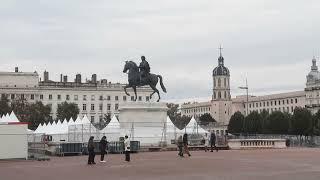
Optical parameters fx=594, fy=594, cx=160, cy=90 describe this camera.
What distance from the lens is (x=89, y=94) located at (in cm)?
17850

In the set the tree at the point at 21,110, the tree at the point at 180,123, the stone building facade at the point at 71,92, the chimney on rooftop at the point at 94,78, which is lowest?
the tree at the point at 180,123

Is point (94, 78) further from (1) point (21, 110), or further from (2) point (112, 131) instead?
(2) point (112, 131)

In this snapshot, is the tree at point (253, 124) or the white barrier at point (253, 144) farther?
the tree at point (253, 124)

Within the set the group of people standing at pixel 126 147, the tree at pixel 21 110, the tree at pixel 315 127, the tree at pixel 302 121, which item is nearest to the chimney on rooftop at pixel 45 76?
the tree at pixel 21 110

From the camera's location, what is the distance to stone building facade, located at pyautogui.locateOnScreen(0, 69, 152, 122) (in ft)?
547

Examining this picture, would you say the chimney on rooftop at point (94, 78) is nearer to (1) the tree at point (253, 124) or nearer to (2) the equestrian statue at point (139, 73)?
(1) the tree at point (253, 124)

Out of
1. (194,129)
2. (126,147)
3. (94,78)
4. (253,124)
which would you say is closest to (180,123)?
(194,129)

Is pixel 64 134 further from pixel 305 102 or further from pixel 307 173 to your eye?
pixel 305 102

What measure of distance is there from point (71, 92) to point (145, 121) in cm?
11862

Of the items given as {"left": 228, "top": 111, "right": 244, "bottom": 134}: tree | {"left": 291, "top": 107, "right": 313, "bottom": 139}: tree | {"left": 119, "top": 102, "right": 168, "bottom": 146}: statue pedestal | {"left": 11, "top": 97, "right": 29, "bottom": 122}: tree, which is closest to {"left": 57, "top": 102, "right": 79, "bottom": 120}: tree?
{"left": 11, "top": 97, "right": 29, "bottom": 122}: tree

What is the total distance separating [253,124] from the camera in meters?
144

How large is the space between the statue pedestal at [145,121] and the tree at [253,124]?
83873mm

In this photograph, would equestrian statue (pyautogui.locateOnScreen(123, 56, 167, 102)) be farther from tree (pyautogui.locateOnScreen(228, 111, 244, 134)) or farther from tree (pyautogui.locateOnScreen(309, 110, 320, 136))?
tree (pyautogui.locateOnScreen(228, 111, 244, 134))

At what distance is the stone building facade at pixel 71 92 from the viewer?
547 ft
